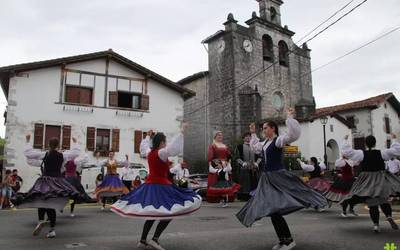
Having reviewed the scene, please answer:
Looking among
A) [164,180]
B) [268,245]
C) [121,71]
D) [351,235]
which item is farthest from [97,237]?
[121,71]

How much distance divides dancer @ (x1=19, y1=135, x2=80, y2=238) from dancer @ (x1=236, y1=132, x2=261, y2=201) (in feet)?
19.4

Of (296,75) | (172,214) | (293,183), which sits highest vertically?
(296,75)

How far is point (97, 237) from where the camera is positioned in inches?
263

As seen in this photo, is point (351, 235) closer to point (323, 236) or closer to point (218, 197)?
point (323, 236)

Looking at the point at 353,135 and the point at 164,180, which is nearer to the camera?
the point at 164,180

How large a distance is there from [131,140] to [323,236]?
19.6m

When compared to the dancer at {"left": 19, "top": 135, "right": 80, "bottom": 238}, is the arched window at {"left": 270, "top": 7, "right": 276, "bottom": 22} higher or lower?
higher

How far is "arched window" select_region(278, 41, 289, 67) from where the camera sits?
3519cm

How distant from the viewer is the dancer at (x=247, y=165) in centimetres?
1217

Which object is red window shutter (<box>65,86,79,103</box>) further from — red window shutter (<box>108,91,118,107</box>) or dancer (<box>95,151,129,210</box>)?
dancer (<box>95,151,129,210</box>)

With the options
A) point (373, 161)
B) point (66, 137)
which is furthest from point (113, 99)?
point (373, 161)

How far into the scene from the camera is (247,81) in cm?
3170

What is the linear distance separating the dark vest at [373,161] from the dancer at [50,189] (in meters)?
5.45

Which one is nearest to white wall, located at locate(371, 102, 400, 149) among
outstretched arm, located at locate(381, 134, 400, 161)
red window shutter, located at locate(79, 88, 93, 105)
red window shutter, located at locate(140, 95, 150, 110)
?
red window shutter, located at locate(140, 95, 150, 110)
